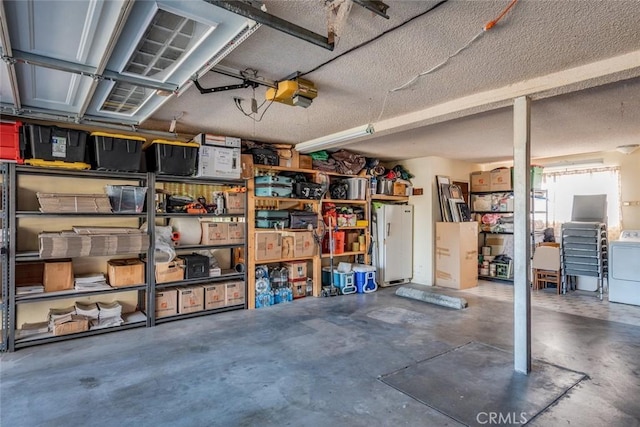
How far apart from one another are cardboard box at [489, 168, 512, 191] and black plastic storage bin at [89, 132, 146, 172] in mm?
6477

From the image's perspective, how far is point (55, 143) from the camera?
11.6 feet

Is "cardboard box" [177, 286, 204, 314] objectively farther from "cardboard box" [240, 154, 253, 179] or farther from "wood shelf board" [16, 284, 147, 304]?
"cardboard box" [240, 154, 253, 179]

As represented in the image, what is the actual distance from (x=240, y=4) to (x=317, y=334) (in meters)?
3.27

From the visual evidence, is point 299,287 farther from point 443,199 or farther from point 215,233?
point 443,199

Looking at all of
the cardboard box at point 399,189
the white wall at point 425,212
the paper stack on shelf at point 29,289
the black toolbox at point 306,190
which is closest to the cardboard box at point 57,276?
the paper stack on shelf at point 29,289

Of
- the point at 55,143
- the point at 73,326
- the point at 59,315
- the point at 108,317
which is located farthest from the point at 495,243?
the point at 55,143

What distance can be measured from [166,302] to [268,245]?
1.53 metres

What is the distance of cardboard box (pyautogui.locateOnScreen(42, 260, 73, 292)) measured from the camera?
3668 millimetres

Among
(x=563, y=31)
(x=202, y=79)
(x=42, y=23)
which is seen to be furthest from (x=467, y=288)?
(x=42, y=23)

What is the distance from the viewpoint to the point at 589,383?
109 inches

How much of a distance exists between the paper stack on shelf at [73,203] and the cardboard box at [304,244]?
8.44 feet

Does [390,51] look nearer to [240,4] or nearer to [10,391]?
[240,4]

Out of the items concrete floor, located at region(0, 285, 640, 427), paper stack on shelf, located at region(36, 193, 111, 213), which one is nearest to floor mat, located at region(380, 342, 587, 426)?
concrete floor, located at region(0, 285, 640, 427)

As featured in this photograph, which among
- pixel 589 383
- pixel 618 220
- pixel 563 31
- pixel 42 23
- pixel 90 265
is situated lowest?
pixel 589 383
